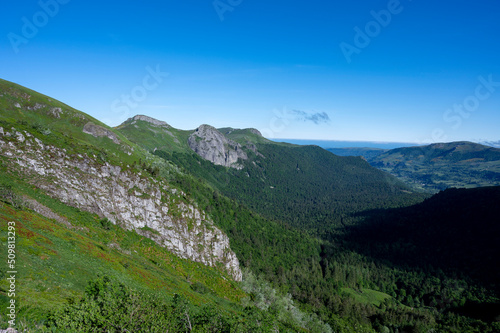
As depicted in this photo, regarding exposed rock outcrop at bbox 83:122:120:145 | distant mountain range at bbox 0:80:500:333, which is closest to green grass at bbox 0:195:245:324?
distant mountain range at bbox 0:80:500:333

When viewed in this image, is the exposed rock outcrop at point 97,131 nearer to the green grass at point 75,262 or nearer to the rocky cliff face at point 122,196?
the rocky cliff face at point 122,196

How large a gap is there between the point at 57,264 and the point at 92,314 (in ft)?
82.9

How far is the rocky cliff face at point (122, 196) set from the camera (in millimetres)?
78562

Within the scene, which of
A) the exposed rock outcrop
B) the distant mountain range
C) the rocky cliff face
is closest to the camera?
the distant mountain range

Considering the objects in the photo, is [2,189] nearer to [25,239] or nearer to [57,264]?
[25,239]

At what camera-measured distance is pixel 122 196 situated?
10300 cm

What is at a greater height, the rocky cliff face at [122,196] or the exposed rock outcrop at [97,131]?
the exposed rock outcrop at [97,131]

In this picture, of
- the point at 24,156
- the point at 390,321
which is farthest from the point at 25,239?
the point at 390,321

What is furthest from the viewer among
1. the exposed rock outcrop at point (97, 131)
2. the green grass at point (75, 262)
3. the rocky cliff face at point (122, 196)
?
the exposed rock outcrop at point (97, 131)

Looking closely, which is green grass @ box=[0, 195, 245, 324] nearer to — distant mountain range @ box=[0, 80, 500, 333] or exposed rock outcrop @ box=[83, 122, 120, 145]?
distant mountain range @ box=[0, 80, 500, 333]

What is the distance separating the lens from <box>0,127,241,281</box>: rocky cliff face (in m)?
78.6

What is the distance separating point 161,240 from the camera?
349ft

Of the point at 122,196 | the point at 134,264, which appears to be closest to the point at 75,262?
the point at 134,264

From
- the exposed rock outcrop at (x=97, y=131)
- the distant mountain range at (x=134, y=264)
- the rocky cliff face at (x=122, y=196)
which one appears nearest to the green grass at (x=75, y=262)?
the distant mountain range at (x=134, y=264)
